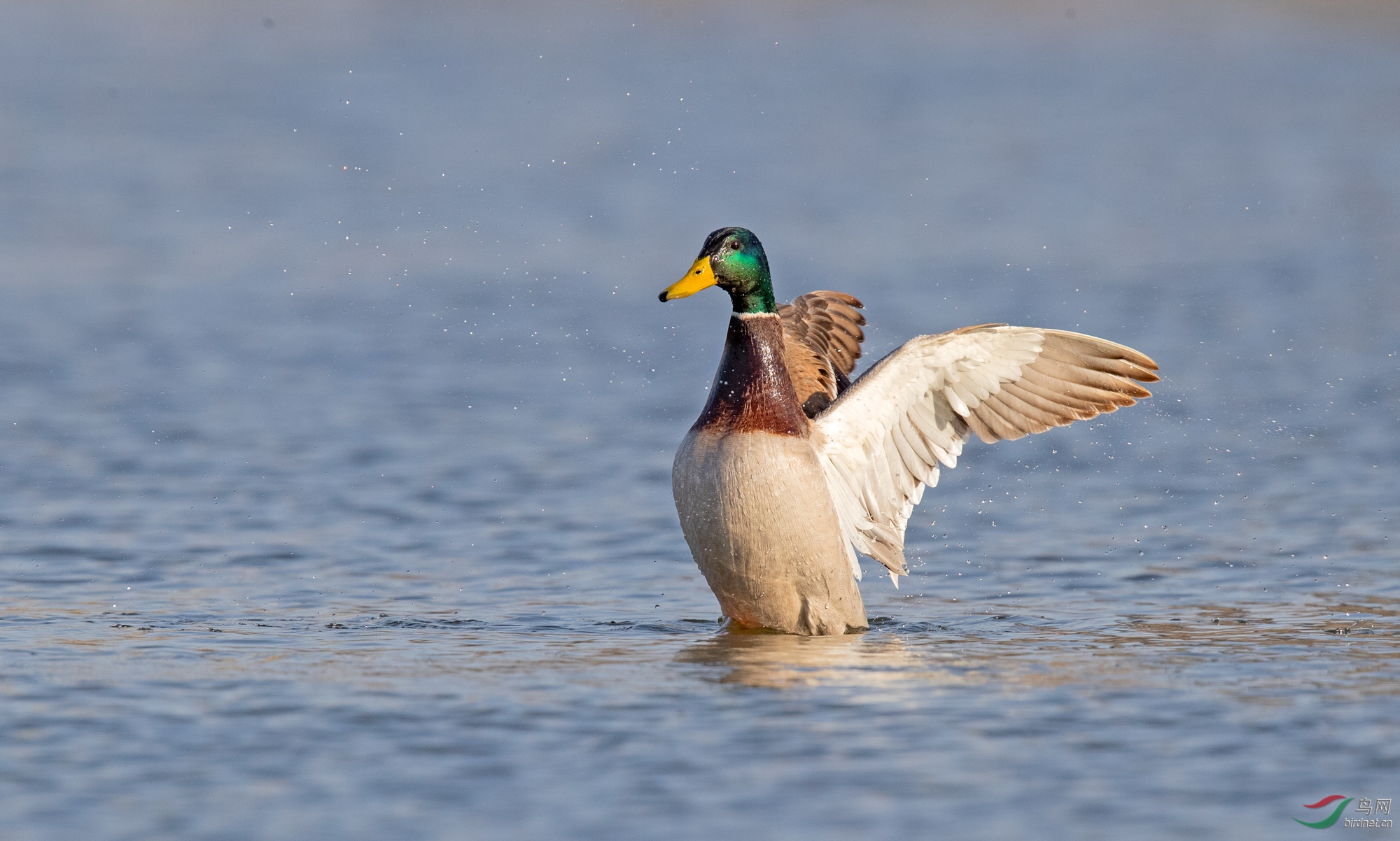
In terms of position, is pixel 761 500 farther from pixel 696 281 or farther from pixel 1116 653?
pixel 1116 653

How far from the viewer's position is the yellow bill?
829 cm

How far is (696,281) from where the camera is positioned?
8328 millimetres

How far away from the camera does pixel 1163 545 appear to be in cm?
1027

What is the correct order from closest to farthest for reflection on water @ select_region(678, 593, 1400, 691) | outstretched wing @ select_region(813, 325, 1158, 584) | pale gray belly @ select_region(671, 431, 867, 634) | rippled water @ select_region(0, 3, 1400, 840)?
1. rippled water @ select_region(0, 3, 1400, 840)
2. reflection on water @ select_region(678, 593, 1400, 691)
3. pale gray belly @ select_region(671, 431, 867, 634)
4. outstretched wing @ select_region(813, 325, 1158, 584)

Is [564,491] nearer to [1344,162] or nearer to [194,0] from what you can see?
[1344,162]

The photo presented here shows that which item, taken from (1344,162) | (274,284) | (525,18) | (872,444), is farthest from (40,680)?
(525,18)

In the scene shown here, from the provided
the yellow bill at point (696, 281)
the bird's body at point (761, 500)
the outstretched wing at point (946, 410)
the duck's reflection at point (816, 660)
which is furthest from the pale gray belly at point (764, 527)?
the yellow bill at point (696, 281)

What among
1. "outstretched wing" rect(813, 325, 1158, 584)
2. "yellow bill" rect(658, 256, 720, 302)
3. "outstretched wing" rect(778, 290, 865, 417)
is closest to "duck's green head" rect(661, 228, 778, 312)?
"yellow bill" rect(658, 256, 720, 302)

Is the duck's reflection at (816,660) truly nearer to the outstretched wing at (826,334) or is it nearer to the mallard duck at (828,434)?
the mallard duck at (828,434)

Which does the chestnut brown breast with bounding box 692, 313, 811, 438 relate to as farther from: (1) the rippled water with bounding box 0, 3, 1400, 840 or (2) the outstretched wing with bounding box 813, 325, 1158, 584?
(1) the rippled water with bounding box 0, 3, 1400, 840

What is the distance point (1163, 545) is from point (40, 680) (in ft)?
19.2

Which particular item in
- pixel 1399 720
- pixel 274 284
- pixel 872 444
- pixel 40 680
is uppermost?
pixel 274 284

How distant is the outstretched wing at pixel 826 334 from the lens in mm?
9922

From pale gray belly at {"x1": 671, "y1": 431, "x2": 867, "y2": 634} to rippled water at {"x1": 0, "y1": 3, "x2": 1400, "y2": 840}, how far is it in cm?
21
